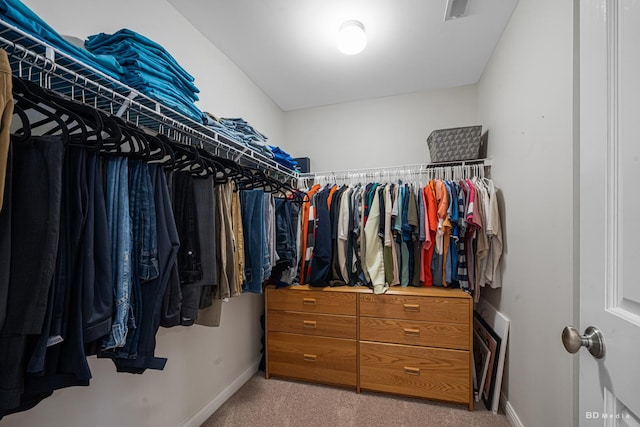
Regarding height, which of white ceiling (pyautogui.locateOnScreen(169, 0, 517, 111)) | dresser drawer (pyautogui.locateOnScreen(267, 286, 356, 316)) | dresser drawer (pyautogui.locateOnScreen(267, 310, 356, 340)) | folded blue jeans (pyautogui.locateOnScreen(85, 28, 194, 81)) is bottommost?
dresser drawer (pyautogui.locateOnScreen(267, 310, 356, 340))

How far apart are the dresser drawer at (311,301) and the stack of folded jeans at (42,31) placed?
1.70m

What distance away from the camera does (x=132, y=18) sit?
50.2 inches

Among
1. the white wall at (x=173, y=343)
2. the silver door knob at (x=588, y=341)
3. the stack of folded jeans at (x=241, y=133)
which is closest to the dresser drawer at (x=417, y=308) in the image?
the white wall at (x=173, y=343)

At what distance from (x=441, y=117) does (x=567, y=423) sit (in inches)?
90.8

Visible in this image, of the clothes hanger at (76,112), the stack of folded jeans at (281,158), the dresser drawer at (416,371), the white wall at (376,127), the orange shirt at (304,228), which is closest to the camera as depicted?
the clothes hanger at (76,112)

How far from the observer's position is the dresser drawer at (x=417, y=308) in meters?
1.71

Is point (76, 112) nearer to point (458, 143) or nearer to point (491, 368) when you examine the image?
point (458, 143)

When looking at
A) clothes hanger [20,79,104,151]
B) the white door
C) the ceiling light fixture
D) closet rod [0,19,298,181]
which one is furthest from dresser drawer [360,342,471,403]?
the ceiling light fixture

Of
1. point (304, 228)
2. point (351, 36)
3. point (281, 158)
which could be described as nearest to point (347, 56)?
point (351, 36)

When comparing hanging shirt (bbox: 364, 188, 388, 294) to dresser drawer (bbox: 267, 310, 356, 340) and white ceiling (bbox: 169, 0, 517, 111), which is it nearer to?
dresser drawer (bbox: 267, 310, 356, 340)

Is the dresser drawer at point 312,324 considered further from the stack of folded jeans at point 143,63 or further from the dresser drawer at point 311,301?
the stack of folded jeans at point 143,63

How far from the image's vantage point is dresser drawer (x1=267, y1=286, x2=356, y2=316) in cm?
190

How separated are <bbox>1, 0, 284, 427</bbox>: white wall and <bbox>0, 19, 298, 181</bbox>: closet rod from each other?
1.13ft

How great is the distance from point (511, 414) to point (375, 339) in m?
0.90
